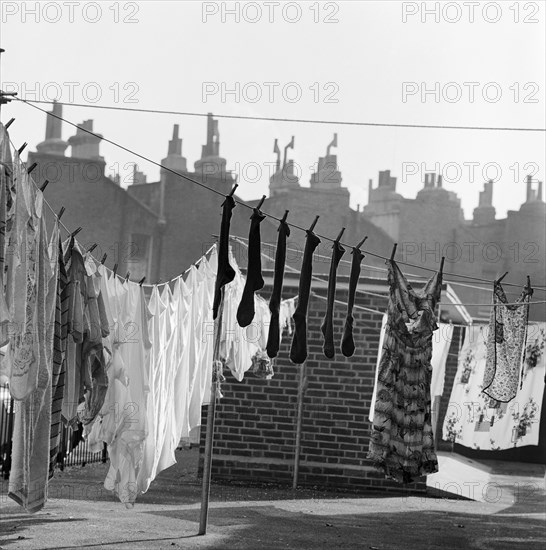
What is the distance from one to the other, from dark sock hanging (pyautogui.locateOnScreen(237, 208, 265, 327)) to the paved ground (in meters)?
2.69

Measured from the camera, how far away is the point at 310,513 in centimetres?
1341

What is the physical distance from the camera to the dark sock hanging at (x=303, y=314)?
29.6ft

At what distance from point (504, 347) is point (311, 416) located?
A: 559 centimetres

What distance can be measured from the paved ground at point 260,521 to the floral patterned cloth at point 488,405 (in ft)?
3.31

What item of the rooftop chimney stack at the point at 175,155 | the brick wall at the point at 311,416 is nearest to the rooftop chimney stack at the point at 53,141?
the rooftop chimney stack at the point at 175,155

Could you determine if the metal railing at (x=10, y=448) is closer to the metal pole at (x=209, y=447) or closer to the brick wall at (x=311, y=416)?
the brick wall at (x=311, y=416)

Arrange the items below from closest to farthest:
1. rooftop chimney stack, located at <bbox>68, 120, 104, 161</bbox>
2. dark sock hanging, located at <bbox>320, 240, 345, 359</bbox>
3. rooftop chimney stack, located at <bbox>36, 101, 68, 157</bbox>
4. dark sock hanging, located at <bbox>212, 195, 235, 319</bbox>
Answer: dark sock hanging, located at <bbox>212, 195, 235, 319</bbox> < dark sock hanging, located at <bbox>320, 240, 345, 359</bbox> < rooftop chimney stack, located at <bbox>36, 101, 68, 157</bbox> < rooftop chimney stack, located at <bbox>68, 120, 104, 161</bbox>

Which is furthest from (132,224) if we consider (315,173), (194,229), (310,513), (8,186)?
(8,186)

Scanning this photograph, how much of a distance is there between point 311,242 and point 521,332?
3.68 meters

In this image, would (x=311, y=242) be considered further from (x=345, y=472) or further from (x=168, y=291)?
(x=345, y=472)

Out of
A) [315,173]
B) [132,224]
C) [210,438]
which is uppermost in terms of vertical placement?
[315,173]

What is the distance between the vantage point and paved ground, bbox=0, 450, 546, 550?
10438mm

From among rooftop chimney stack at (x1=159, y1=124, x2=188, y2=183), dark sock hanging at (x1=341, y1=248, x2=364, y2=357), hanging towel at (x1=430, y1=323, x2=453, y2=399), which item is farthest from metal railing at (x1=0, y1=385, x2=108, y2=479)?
rooftop chimney stack at (x1=159, y1=124, x2=188, y2=183)

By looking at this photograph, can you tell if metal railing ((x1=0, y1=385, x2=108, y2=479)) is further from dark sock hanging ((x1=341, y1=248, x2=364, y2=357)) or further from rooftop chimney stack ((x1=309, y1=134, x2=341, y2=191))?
rooftop chimney stack ((x1=309, y1=134, x2=341, y2=191))
